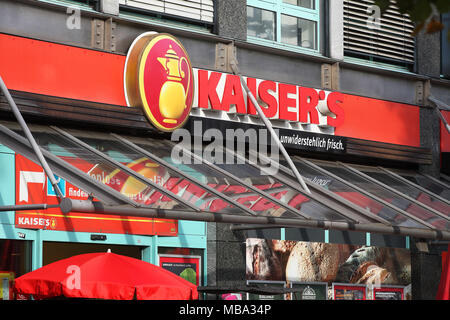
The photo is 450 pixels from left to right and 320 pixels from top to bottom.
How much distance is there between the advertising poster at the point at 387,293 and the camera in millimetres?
17938

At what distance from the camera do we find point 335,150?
683 inches

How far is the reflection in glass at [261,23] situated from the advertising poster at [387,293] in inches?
203

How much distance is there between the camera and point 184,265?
15180 millimetres

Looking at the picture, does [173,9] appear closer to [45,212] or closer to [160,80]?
[160,80]

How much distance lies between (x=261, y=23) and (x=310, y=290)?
487cm

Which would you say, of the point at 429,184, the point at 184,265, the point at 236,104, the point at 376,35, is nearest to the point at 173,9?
the point at 236,104

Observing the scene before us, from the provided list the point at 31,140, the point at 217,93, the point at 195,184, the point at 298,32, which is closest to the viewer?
the point at 31,140

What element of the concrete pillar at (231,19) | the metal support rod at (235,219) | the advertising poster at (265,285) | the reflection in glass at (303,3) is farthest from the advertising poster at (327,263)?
the reflection in glass at (303,3)

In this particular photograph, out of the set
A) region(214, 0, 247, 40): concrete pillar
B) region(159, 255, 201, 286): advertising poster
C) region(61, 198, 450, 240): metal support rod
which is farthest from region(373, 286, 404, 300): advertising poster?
region(214, 0, 247, 40): concrete pillar

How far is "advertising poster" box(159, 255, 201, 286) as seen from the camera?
49.2 feet

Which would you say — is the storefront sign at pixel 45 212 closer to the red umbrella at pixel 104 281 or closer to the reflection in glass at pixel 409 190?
the red umbrella at pixel 104 281
